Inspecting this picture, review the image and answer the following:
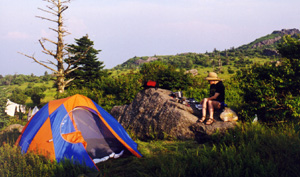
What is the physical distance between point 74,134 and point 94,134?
144 centimetres

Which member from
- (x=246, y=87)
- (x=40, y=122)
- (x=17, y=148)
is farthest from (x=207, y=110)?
(x=17, y=148)

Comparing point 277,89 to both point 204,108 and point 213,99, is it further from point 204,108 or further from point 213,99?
point 204,108

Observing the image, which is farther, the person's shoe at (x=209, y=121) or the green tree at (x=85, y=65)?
the green tree at (x=85, y=65)

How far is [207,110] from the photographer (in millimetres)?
7418

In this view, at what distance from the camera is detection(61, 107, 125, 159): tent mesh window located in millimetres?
6578

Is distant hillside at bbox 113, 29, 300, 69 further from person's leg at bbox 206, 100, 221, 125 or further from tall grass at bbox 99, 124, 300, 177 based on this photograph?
tall grass at bbox 99, 124, 300, 177

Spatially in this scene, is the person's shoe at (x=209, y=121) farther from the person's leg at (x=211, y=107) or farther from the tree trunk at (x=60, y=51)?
the tree trunk at (x=60, y=51)

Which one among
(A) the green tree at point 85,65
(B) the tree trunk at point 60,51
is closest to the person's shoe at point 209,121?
(B) the tree trunk at point 60,51

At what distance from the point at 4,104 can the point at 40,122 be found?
15159 millimetres

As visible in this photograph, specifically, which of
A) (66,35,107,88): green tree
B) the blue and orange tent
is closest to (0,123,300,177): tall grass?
the blue and orange tent

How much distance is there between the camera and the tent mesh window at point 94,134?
6.58m

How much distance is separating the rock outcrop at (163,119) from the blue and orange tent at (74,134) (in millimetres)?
1398

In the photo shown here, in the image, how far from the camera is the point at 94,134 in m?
7.25

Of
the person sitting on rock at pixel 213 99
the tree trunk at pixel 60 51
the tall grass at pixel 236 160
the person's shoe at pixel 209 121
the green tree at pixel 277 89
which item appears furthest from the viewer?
the tree trunk at pixel 60 51
